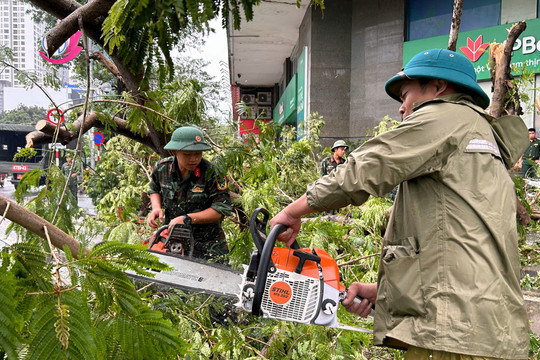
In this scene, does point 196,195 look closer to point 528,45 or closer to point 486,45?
point 486,45

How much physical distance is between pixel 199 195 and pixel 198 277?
1.53 meters

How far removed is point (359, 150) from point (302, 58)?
13507 mm

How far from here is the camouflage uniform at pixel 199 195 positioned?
12.4 feet

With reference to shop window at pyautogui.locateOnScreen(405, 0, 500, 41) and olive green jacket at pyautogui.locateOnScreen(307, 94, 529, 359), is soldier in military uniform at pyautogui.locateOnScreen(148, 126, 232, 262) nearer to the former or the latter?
olive green jacket at pyautogui.locateOnScreen(307, 94, 529, 359)

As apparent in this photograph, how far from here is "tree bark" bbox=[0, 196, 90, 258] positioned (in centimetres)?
131

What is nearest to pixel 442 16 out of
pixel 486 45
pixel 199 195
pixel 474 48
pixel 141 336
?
pixel 474 48

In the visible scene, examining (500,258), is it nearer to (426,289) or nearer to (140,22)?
(426,289)

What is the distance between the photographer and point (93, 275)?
4.05 feet

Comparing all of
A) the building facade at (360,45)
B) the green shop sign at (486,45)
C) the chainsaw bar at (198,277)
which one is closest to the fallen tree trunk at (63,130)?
the chainsaw bar at (198,277)

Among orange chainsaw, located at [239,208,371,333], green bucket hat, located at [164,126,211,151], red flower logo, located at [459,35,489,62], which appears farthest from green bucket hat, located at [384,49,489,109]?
red flower logo, located at [459,35,489,62]

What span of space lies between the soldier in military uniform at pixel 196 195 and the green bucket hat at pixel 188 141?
0.5 inches

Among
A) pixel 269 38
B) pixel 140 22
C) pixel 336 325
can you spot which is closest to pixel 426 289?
pixel 336 325

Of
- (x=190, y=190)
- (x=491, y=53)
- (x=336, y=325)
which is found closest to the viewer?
(x=336, y=325)

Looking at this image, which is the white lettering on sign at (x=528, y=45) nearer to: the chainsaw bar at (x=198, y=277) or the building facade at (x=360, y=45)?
the building facade at (x=360, y=45)
